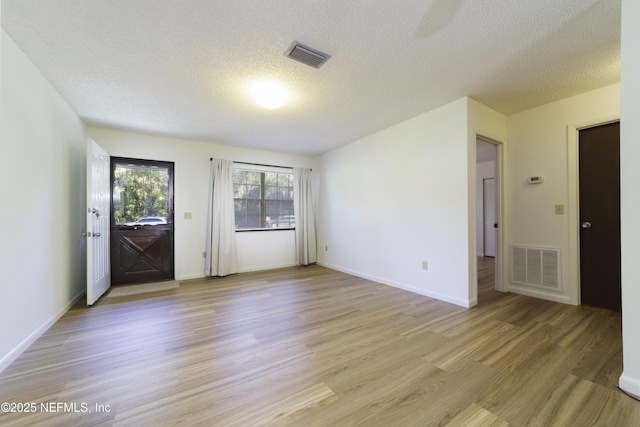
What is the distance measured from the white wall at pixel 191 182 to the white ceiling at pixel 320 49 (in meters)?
0.70

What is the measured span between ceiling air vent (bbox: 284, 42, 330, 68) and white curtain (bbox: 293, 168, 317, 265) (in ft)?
10.8

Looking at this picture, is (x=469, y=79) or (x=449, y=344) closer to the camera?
(x=449, y=344)

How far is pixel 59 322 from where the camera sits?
2578mm

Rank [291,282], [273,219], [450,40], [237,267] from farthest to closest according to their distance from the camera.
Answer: [273,219]
[237,267]
[291,282]
[450,40]

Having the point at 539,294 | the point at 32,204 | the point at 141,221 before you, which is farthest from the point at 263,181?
the point at 539,294

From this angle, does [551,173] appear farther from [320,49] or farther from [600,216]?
[320,49]

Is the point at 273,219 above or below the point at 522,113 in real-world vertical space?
below

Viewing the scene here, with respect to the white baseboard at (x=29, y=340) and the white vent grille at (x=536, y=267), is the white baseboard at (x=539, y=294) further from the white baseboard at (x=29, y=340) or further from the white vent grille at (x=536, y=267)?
the white baseboard at (x=29, y=340)

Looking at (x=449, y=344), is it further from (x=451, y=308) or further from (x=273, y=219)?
(x=273, y=219)

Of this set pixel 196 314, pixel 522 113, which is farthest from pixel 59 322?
pixel 522 113

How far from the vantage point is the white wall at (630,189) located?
1.46 meters

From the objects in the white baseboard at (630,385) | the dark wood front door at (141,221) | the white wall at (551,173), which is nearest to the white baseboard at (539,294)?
the white wall at (551,173)

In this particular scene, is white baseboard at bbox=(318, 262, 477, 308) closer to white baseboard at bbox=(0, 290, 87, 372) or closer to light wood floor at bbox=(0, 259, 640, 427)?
light wood floor at bbox=(0, 259, 640, 427)

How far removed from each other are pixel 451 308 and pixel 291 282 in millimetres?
2355
